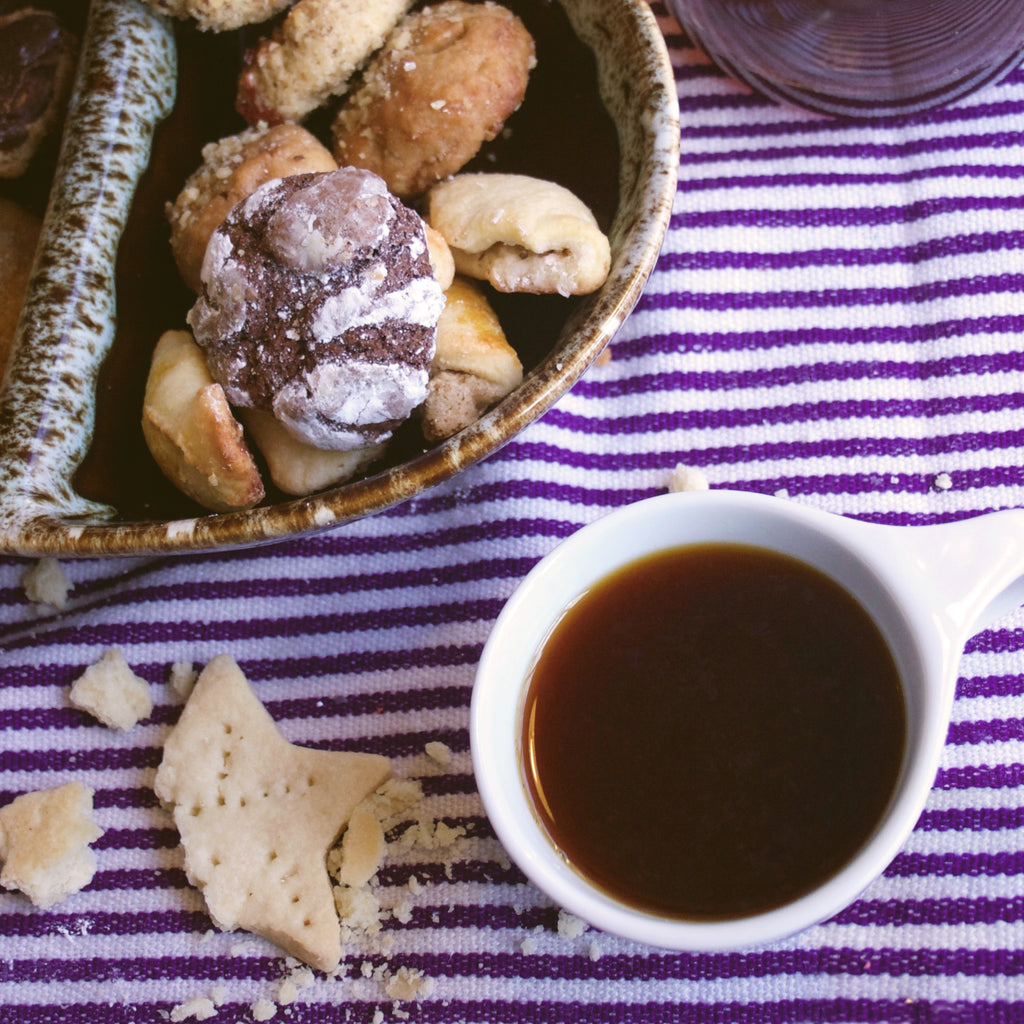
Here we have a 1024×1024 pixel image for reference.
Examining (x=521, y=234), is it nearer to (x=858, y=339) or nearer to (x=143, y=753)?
(x=858, y=339)

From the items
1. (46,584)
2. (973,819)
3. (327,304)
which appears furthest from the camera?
(46,584)

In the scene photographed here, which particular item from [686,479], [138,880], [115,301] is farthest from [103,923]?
[686,479]

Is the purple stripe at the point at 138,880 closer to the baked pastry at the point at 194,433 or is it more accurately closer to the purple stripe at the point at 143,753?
the purple stripe at the point at 143,753

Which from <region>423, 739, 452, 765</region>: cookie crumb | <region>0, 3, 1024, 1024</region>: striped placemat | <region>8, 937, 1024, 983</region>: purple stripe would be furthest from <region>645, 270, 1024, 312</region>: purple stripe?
<region>8, 937, 1024, 983</region>: purple stripe

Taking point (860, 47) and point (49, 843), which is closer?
point (49, 843)

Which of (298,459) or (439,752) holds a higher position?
(298,459)

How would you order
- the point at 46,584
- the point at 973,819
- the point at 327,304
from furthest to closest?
the point at 46,584, the point at 973,819, the point at 327,304

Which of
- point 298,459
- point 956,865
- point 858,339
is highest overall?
point 858,339

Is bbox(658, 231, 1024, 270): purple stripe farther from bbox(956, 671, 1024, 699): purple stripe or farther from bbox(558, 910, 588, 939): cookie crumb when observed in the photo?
bbox(558, 910, 588, 939): cookie crumb
